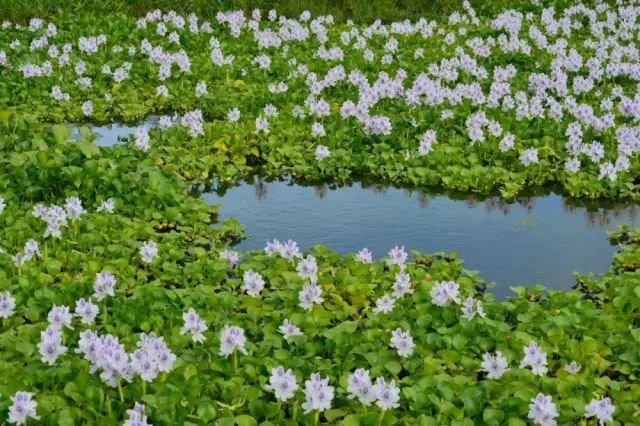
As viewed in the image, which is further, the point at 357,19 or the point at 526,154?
the point at 357,19

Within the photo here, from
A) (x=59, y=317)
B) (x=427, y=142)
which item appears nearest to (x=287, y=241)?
(x=427, y=142)

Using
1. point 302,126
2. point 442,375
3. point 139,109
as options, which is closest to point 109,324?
point 442,375

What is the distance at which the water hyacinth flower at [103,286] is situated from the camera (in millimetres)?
5406

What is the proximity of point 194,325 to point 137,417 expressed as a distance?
0.95 meters

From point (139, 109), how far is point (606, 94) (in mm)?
4954

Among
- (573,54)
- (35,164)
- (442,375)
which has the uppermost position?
(573,54)

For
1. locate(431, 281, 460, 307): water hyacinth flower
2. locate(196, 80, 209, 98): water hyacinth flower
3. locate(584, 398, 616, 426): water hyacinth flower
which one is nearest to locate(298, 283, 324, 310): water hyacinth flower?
locate(431, 281, 460, 307): water hyacinth flower

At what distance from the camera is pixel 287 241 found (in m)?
6.94

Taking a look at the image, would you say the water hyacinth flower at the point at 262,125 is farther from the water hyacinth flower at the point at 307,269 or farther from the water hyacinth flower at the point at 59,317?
the water hyacinth flower at the point at 59,317

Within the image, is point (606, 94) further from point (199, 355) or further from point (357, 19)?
point (199, 355)

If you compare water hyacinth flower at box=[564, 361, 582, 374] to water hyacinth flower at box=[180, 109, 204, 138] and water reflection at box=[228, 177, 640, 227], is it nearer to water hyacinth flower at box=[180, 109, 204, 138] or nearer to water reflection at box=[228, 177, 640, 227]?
water reflection at box=[228, 177, 640, 227]

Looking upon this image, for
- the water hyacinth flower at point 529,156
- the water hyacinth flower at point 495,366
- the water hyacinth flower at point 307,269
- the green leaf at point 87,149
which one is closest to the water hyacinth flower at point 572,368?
the water hyacinth flower at point 495,366

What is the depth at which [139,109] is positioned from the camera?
33.6 ft

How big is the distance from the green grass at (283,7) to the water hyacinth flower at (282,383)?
1040cm
